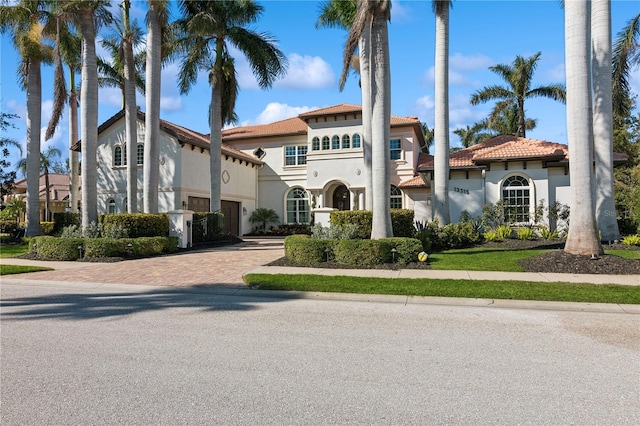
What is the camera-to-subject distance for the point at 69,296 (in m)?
8.55

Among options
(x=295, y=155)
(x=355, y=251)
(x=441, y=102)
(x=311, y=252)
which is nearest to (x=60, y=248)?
(x=311, y=252)

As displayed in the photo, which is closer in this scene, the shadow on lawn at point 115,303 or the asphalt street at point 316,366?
the asphalt street at point 316,366

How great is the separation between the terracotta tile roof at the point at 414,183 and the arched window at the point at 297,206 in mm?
7797

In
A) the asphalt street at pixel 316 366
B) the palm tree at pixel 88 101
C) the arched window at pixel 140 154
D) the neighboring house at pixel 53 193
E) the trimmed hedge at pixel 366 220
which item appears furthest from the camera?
the neighboring house at pixel 53 193

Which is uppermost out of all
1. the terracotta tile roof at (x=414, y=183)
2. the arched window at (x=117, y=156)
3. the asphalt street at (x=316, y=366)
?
the arched window at (x=117, y=156)

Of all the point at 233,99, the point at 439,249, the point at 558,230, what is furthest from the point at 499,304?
the point at 233,99

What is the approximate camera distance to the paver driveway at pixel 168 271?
33.7 feet

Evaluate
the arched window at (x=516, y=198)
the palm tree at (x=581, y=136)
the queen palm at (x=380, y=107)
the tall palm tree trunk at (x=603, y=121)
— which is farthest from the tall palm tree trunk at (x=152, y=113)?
the tall palm tree trunk at (x=603, y=121)

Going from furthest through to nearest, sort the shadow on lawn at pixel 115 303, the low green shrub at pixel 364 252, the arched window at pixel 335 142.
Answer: the arched window at pixel 335 142
the low green shrub at pixel 364 252
the shadow on lawn at pixel 115 303

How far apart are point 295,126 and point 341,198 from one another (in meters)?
6.92

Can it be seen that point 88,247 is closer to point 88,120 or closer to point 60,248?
point 60,248

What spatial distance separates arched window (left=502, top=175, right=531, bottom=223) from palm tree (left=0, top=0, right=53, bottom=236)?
2524 centimetres

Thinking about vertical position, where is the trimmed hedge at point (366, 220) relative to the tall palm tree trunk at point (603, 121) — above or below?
below

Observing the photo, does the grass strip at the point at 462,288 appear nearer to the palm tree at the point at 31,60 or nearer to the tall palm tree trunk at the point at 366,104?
the tall palm tree trunk at the point at 366,104
